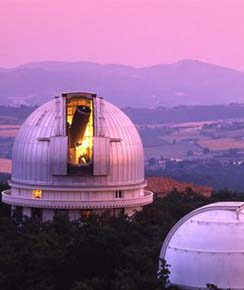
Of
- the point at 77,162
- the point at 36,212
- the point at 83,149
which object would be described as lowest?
the point at 36,212

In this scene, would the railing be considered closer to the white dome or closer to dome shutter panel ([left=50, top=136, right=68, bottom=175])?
the white dome

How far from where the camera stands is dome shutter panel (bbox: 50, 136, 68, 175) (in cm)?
5075

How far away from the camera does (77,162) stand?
169 ft

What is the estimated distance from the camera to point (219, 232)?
116 feet

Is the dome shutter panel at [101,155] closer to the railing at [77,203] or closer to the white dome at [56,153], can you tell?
the white dome at [56,153]

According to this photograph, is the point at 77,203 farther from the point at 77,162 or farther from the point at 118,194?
the point at 118,194

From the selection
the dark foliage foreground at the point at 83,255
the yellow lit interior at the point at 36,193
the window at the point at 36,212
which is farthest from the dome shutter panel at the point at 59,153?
the dark foliage foreground at the point at 83,255

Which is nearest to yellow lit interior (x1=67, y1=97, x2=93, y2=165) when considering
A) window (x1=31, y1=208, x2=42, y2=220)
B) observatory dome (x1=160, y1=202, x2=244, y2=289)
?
window (x1=31, y1=208, x2=42, y2=220)

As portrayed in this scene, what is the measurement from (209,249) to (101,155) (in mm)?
16466

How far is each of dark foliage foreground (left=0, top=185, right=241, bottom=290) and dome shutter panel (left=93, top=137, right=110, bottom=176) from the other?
431 cm

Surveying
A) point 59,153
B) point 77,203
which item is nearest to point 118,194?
point 77,203

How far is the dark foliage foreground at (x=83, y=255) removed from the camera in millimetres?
36875

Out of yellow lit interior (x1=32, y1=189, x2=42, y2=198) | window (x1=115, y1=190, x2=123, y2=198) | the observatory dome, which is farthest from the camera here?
window (x1=115, y1=190, x2=123, y2=198)

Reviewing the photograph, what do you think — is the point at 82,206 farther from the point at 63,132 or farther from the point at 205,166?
the point at 205,166
